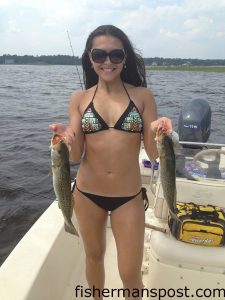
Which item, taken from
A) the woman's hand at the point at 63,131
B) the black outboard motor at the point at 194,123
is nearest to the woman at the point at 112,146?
the woman's hand at the point at 63,131

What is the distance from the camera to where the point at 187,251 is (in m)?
3.51

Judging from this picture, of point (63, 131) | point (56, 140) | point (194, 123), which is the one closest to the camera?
point (56, 140)

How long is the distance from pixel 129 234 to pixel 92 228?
36 centimetres

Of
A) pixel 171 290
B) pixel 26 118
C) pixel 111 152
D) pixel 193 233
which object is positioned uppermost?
pixel 111 152

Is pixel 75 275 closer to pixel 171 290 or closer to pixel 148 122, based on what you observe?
pixel 171 290

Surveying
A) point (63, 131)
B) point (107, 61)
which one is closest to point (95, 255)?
point (63, 131)

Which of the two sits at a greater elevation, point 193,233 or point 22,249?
point 193,233

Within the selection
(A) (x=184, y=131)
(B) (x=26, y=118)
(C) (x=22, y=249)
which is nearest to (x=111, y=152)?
(C) (x=22, y=249)

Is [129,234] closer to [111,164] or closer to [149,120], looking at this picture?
[111,164]

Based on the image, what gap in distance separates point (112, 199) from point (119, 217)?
177 millimetres

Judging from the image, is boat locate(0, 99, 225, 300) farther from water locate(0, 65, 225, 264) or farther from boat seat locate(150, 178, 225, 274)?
water locate(0, 65, 225, 264)

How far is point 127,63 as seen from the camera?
11.3 feet

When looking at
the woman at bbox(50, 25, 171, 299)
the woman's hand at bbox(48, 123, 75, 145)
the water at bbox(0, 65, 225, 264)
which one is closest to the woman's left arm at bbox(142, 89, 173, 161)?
the woman at bbox(50, 25, 171, 299)

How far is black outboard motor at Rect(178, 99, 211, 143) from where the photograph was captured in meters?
7.20
